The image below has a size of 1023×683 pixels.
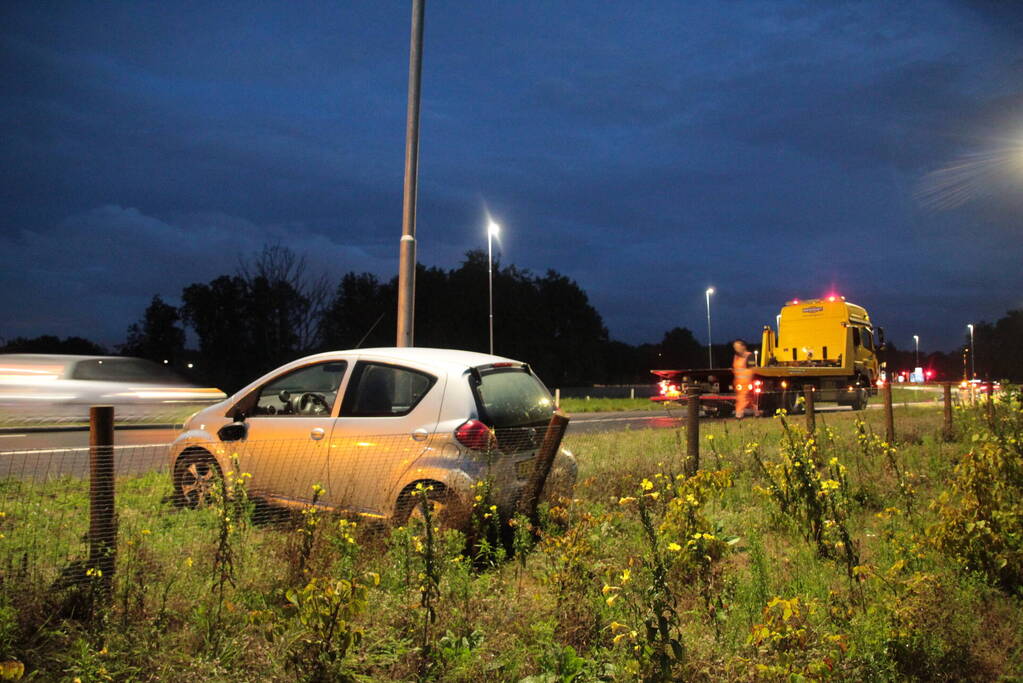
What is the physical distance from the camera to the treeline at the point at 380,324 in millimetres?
38469

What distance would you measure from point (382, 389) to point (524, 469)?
1301 millimetres

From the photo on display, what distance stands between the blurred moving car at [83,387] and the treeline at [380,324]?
2128 cm

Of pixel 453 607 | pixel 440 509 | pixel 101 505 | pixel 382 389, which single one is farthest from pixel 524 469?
pixel 101 505

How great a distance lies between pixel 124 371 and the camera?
15211 mm

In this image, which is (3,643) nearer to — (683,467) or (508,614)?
(508,614)

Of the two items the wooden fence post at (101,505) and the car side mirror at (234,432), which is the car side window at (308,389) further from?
the wooden fence post at (101,505)

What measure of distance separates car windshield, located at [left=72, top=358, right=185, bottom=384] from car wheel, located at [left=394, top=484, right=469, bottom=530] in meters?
11.8

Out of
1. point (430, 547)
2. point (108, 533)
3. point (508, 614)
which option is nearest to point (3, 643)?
point (108, 533)

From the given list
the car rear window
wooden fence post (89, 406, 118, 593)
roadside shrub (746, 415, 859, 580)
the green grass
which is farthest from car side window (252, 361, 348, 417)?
roadside shrub (746, 415, 859, 580)

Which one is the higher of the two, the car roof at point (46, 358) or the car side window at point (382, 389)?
the car roof at point (46, 358)

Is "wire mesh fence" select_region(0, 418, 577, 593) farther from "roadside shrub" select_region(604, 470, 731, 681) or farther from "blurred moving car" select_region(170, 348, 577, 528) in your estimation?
"roadside shrub" select_region(604, 470, 731, 681)

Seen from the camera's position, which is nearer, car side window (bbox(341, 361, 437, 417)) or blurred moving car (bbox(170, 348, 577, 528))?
blurred moving car (bbox(170, 348, 577, 528))

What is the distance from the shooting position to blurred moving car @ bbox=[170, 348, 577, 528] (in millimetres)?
5434

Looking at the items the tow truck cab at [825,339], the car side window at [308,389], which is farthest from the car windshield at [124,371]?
the tow truck cab at [825,339]
